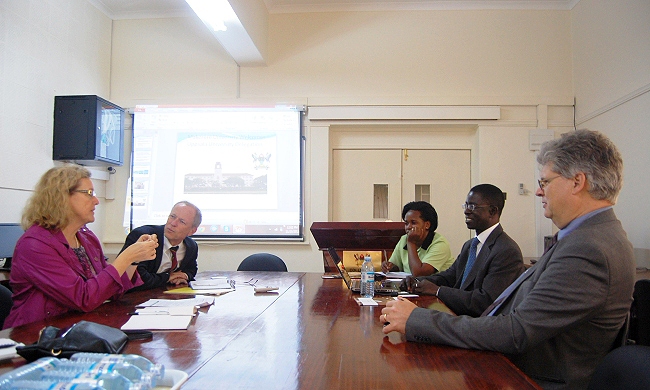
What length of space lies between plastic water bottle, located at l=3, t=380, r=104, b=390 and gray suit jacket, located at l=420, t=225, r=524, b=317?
1698mm

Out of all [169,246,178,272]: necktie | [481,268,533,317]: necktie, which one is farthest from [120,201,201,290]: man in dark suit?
[481,268,533,317]: necktie

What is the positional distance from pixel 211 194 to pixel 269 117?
104 cm

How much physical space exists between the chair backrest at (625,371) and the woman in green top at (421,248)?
203cm

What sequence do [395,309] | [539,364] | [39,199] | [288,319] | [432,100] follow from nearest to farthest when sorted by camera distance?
[539,364] < [395,309] < [288,319] < [39,199] < [432,100]

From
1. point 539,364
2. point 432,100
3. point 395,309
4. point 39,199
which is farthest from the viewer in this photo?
point 432,100

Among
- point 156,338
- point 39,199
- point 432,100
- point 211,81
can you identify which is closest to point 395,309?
point 156,338

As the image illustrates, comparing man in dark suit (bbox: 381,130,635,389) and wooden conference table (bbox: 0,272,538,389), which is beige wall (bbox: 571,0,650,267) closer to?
man in dark suit (bbox: 381,130,635,389)

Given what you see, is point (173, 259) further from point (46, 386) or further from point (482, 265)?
point (46, 386)

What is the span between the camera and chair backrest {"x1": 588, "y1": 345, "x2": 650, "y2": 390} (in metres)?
0.98

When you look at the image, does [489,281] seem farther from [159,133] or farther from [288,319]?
[159,133]

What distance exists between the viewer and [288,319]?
1744mm

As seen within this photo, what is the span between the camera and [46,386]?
726 millimetres

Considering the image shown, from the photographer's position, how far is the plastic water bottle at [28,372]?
0.73 metres

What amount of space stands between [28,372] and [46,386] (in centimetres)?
6
